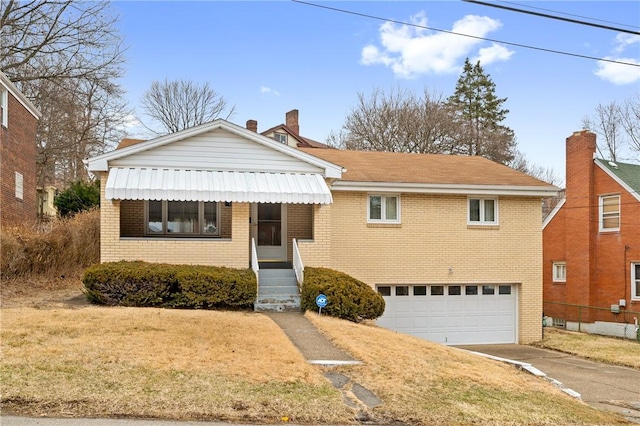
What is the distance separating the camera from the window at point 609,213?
25453 millimetres

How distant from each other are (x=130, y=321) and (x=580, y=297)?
21.9 meters

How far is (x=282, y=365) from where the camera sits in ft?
30.2

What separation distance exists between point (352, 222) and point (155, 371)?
11224 mm

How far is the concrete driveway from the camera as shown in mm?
11531

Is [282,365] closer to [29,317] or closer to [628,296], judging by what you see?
[29,317]

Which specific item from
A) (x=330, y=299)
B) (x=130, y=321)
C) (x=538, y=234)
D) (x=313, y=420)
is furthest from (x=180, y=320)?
(x=538, y=234)

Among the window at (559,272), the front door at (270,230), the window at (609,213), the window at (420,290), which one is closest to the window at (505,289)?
the window at (420,290)

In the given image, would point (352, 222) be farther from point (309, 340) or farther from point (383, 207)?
point (309, 340)

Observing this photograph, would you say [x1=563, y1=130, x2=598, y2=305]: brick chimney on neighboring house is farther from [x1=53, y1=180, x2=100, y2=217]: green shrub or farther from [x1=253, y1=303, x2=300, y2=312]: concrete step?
[x1=53, y1=180, x2=100, y2=217]: green shrub

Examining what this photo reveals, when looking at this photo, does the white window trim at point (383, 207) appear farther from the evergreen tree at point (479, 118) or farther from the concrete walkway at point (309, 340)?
the evergreen tree at point (479, 118)

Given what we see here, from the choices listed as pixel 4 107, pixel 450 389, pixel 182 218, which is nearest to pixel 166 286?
pixel 182 218

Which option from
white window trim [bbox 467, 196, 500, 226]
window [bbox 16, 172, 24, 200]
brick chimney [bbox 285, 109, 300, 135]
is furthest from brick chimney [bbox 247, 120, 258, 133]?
white window trim [bbox 467, 196, 500, 226]

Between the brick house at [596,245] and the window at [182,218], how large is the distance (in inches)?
690

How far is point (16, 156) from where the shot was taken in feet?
75.0
